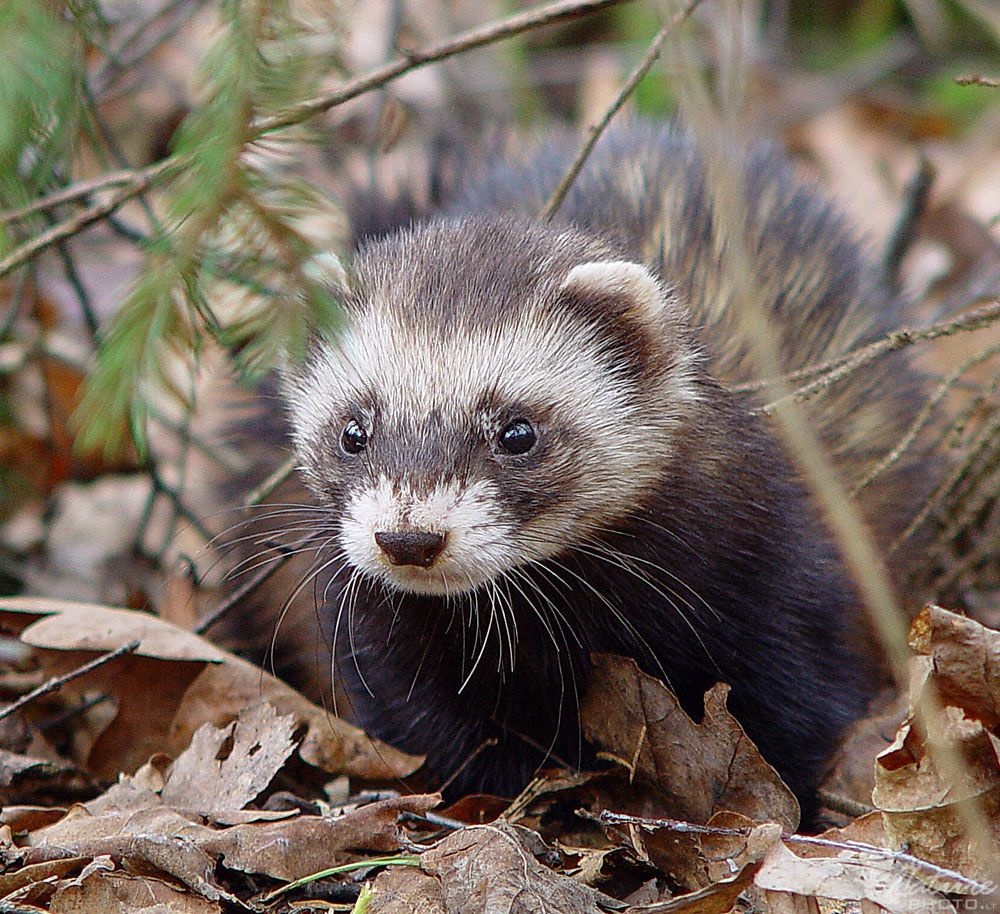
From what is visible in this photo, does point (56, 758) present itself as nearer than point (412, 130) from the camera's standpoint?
Yes

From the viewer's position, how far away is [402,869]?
267 cm

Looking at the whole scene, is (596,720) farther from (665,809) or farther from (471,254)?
(471,254)

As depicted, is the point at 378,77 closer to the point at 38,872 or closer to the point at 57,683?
the point at 57,683

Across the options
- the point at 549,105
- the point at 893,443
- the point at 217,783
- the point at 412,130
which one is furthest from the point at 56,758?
the point at 549,105

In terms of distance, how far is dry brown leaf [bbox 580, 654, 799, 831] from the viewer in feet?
9.60

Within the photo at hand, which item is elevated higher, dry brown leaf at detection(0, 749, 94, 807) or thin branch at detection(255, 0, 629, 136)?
thin branch at detection(255, 0, 629, 136)

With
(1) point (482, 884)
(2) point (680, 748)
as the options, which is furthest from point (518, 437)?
(1) point (482, 884)

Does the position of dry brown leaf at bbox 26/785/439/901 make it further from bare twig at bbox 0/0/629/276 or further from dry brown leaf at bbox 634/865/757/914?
bare twig at bbox 0/0/629/276

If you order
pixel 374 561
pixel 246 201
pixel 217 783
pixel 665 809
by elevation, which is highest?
pixel 246 201

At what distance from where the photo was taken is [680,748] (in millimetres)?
3010

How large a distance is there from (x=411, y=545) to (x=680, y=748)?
89 cm

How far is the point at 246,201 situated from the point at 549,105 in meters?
6.32

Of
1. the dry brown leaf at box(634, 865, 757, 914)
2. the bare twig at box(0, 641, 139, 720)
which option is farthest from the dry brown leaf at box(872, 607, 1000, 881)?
the bare twig at box(0, 641, 139, 720)

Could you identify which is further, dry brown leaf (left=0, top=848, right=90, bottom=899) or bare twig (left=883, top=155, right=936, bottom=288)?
bare twig (left=883, top=155, right=936, bottom=288)
